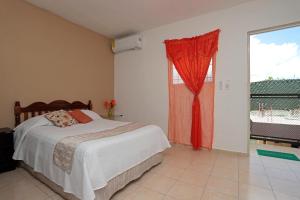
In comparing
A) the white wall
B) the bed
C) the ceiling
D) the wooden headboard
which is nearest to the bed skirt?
the bed

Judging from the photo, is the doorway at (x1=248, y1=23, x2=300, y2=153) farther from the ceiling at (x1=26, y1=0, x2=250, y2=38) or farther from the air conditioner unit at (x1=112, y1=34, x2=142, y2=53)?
the air conditioner unit at (x1=112, y1=34, x2=142, y2=53)

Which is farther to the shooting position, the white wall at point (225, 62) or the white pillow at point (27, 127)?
the white wall at point (225, 62)

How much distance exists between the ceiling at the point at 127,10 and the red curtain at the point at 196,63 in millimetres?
492

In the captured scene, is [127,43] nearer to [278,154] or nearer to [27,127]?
[27,127]

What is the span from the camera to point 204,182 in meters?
2.01

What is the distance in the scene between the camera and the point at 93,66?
3.93m

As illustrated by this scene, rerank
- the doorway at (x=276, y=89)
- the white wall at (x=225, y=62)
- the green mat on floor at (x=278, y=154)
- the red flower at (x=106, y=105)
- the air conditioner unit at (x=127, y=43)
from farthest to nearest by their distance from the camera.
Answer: the red flower at (x=106, y=105) → the air conditioner unit at (x=127, y=43) → the doorway at (x=276, y=89) → the green mat on floor at (x=278, y=154) → the white wall at (x=225, y=62)

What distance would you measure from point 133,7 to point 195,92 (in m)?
1.97

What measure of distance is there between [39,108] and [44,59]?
3.01 feet

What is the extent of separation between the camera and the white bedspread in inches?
57.3

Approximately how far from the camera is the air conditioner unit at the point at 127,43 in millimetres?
3840

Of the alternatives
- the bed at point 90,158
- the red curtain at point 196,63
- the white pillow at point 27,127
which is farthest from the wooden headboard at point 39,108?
the red curtain at point 196,63

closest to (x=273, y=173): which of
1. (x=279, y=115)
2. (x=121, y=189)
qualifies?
(x=121, y=189)

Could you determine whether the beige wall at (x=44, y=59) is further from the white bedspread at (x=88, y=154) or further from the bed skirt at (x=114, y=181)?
the bed skirt at (x=114, y=181)
